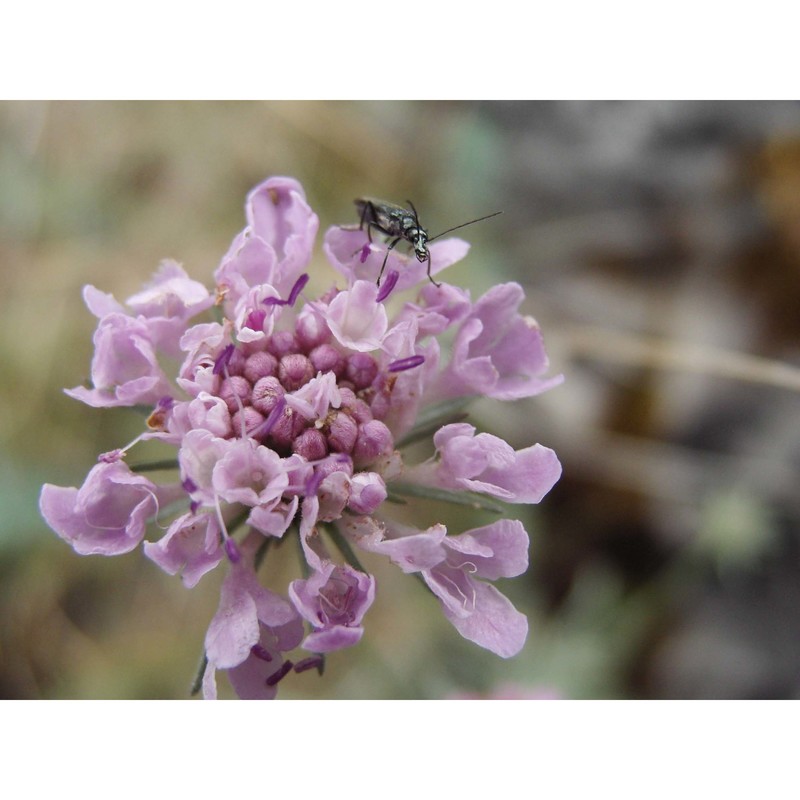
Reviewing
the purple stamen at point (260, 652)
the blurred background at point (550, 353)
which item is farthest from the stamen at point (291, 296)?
the blurred background at point (550, 353)

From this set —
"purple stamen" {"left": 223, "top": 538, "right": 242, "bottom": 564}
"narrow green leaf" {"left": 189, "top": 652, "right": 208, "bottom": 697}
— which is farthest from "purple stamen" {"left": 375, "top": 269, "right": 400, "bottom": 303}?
"narrow green leaf" {"left": 189, "top": 652, "right": 208, "bottom": 697}

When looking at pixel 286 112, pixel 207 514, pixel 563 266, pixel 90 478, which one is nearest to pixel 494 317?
pixel 207 514

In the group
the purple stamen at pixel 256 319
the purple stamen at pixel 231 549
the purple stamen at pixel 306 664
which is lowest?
the purple stamen at pixel 306 664

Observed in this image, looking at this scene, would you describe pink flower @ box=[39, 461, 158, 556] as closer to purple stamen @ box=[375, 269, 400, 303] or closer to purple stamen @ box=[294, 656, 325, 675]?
purple stamen @ box=[294, 656, 325, 675]

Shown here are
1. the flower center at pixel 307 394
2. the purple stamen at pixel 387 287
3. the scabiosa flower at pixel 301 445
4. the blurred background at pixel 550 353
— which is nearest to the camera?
the scabiosa flower at pixel 301 445

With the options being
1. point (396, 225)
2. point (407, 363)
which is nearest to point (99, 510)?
point (407, 363)

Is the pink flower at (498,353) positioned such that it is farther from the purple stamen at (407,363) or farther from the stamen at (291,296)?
the stamen at (291,296)
